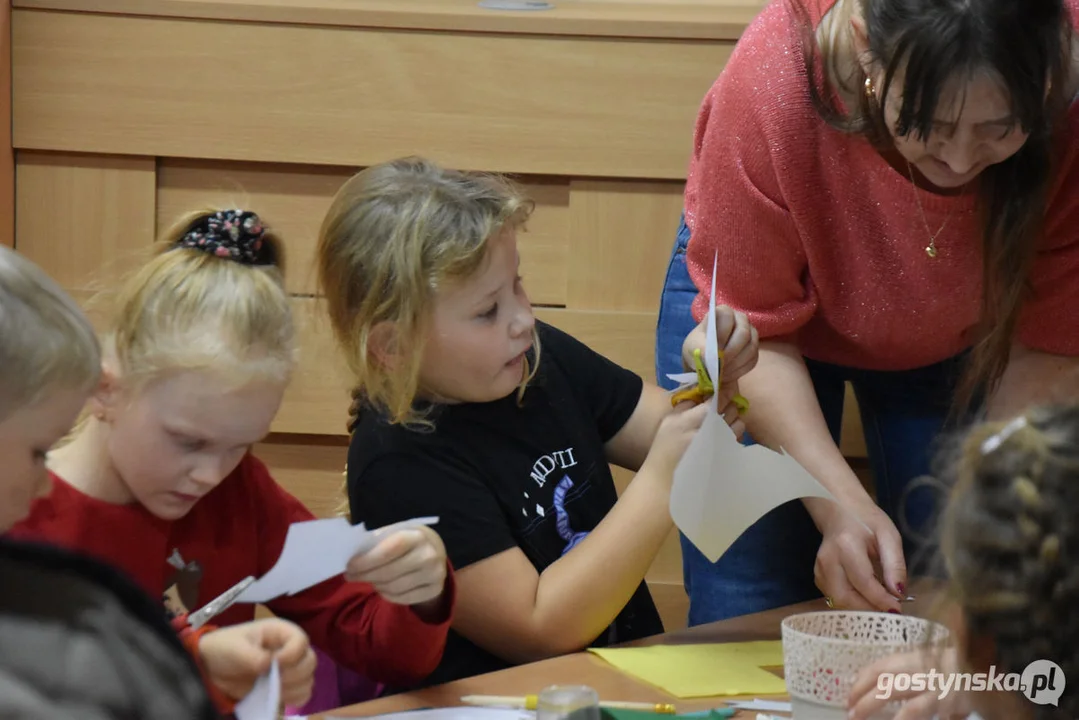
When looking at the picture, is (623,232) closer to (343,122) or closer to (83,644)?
(343,122)

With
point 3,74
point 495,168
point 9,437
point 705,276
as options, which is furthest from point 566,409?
point 3,74

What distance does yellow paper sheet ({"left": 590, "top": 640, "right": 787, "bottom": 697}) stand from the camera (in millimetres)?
1052

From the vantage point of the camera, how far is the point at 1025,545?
62 cm

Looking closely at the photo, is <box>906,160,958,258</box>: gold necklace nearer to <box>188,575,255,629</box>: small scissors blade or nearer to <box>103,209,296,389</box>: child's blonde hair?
<box>103,209,296,389</box>: child's blonde hair

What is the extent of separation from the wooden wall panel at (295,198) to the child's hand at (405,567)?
2.97 feet

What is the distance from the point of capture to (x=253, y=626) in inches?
35.3

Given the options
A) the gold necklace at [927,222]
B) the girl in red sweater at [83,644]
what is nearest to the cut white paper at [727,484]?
the gold necklace at [927,222]

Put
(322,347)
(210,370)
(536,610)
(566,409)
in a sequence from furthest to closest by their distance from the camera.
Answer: (322,347) → (566,409) → (536,610) → (210,370)

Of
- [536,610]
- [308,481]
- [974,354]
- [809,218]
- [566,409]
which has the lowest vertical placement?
[308,481]

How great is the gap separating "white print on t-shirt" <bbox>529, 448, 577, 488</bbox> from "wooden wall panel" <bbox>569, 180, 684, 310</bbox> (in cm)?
58

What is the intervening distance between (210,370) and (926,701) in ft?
2.08

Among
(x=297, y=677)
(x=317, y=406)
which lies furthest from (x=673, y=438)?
(x=317, y=406)

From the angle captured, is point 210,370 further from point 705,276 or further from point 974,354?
point 974,354

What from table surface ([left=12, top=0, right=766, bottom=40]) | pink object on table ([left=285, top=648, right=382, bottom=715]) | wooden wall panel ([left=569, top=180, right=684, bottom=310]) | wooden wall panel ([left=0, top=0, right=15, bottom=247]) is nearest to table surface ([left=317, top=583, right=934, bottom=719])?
pink object on table ([left=285, top=648, right=382, bottom=715])
